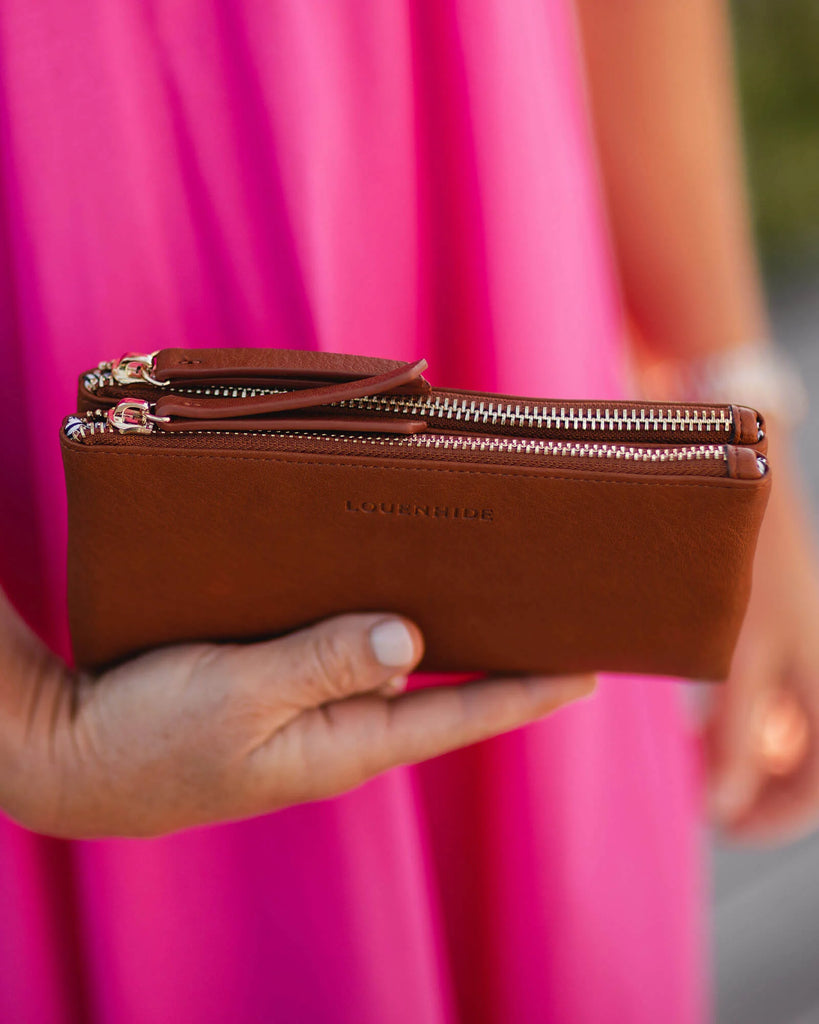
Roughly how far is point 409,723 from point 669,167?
839 millimetres

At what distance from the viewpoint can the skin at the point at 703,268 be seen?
1.18 metres

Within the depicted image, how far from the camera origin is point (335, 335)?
0.77 metres

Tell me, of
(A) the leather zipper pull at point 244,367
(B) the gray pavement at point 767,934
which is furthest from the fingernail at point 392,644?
(B) the gray pavement at point 767,934

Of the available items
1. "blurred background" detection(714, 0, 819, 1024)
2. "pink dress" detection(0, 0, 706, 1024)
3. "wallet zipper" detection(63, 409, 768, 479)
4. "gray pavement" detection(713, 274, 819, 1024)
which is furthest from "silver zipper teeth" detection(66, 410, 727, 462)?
"blurred background" detection(714, 0, 819, 1024)

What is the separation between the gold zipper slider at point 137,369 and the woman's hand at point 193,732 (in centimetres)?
24

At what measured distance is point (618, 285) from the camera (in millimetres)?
1328

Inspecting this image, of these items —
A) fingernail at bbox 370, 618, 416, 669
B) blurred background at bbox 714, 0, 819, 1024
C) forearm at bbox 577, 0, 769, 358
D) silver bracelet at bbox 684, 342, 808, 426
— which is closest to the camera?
fingernail at bbox 370, 618, 416, 669

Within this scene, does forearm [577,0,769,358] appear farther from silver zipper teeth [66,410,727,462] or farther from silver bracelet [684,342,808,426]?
silver zipper teeth [66,410,727,462]

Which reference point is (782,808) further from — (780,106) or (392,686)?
(780,106)

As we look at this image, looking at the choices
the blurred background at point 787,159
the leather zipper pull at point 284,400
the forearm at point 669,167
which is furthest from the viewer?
the blurred background at point 787,159

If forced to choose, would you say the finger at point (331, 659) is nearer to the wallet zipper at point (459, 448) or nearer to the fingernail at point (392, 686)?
the fingernail at point (392, 686)

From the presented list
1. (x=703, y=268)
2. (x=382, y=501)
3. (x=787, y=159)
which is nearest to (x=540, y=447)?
(x=382, y=501)

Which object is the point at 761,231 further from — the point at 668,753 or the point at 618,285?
the point at 668,753

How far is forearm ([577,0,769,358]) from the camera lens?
117 centimetres
